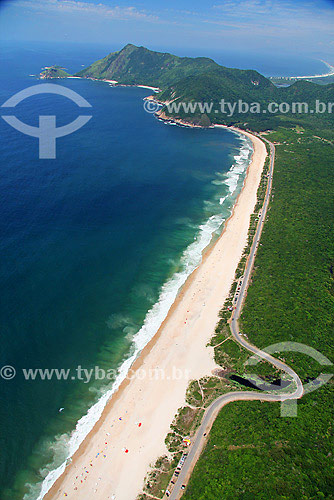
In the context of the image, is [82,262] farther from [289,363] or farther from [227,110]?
[227,110]

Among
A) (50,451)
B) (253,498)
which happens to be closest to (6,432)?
(50,451)

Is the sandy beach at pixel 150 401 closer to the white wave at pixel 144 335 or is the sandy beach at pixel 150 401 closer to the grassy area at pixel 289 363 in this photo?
the white wave at pixel 144 335

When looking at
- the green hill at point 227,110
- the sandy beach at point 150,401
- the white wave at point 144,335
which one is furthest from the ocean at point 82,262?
the green hill at point 227,110

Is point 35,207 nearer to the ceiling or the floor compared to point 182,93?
nearer to the floor

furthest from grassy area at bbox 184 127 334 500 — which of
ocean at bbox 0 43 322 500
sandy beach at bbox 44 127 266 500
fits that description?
ocean at bbox 0 43 322 500

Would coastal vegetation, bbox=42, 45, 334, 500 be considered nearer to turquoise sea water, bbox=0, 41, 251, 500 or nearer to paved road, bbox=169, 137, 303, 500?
Result: paved road, bbox=169, 137, 303, 500

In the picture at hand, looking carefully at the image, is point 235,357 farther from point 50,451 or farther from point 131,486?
point 50,451
